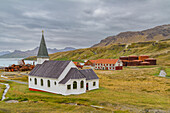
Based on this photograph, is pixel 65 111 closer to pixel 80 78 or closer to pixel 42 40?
pixel 80 78

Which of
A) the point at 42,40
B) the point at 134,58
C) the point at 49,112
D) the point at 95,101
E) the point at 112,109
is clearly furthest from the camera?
the point at 134,58

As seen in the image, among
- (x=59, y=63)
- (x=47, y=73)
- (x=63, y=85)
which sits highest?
(x=59, y=63)

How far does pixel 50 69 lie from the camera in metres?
35.0

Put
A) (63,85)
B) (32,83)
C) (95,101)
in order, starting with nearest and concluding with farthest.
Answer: (95,101), (63,85), (32,83)

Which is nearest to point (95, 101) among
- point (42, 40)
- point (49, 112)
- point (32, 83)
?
point (49, 112)

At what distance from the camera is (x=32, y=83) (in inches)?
1492

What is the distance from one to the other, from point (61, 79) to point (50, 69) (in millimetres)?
5438

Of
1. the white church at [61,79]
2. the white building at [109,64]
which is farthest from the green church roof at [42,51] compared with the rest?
the white building at [109,64]

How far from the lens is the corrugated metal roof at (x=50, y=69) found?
32562 millimetres

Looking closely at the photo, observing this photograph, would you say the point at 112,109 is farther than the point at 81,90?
No

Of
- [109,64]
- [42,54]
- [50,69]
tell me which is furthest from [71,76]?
[109,64]

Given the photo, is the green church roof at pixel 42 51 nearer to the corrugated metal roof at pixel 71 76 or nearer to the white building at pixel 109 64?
the corrugated metal roof at pixel 71 76

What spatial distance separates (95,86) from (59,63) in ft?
37.8

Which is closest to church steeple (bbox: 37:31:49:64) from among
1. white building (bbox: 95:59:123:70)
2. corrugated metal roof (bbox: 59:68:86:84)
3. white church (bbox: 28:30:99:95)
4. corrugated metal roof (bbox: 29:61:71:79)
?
white church (bbox: 28:30:99:95)
